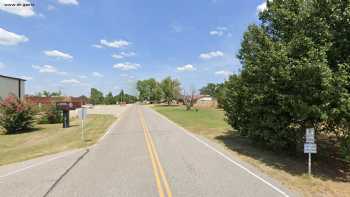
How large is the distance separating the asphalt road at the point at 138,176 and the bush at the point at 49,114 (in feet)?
74.4

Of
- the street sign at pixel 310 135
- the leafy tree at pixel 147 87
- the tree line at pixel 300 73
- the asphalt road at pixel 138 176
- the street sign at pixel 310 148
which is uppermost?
the leafy tree at pixel 147 87

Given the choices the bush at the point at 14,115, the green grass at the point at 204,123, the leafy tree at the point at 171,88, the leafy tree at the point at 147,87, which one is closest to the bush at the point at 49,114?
the bush at the point at 14,115

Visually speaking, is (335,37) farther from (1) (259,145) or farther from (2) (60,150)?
(2) (60,150)

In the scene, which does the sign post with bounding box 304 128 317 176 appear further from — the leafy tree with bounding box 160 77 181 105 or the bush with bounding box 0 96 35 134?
the leafy tree with bounding box 160 77 181 105

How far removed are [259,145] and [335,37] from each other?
7.76 meters

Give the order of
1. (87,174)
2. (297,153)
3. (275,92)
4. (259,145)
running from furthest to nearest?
1. (259,145)
2. (297,153)
3. (275,92)
4. (87,174)

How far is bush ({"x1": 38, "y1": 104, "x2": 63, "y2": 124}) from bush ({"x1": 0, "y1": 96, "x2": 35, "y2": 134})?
642 cm

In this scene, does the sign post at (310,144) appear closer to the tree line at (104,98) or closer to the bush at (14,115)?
the bush at (14,115)

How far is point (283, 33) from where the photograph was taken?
12148 mm

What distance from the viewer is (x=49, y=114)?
3275 centimetres

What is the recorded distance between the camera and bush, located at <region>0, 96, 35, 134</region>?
24766 millimetres

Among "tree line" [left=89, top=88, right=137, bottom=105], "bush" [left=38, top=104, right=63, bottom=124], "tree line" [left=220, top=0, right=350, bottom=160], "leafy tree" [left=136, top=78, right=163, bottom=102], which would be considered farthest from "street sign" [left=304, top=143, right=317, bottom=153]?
→ "tree line" [left=89, top=88, right=137, bottom=105]

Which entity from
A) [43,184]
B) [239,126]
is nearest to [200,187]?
[43,184]

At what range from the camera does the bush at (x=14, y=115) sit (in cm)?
2477
